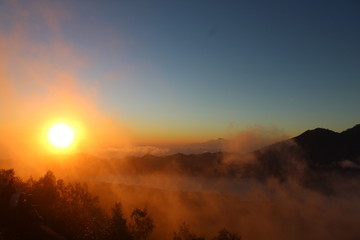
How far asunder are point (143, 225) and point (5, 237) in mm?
53500

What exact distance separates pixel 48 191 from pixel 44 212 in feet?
49.2

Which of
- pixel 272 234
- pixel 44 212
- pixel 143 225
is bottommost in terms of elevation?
pixel 272 234

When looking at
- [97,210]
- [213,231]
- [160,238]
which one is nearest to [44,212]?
[97,210]

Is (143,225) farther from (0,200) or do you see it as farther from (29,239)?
(29,239)

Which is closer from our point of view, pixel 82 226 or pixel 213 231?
pixel 82 226

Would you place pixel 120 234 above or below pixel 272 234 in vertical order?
above

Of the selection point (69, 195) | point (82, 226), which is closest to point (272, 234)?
point (69, 195)

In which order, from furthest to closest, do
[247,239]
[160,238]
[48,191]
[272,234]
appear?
[272,234], [247,239], [160,238], [48,191]

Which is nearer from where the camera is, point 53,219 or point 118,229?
point 118,229

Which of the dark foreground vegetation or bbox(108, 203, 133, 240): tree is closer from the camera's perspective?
the dark foreground vegetation

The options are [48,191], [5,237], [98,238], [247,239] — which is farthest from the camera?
[247,239]

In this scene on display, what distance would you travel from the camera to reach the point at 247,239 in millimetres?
175125

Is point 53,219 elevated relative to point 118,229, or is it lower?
elevated

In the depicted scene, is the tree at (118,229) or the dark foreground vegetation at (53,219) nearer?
the dark foreground vegetation at (53,219)
